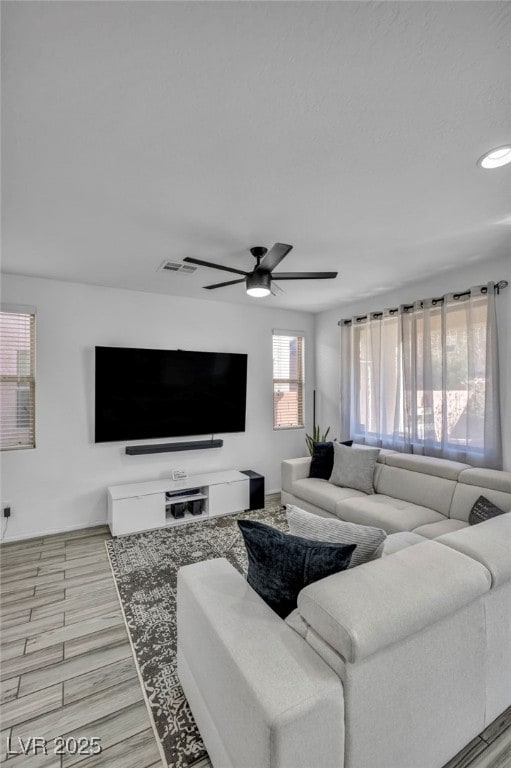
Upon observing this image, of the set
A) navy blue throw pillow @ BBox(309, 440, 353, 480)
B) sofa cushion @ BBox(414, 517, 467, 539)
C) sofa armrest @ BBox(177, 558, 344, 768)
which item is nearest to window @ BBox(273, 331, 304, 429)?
navy blue throw pillow @ BBox(309, 440, 353, 480)

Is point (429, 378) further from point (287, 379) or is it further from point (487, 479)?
point (287, 379)

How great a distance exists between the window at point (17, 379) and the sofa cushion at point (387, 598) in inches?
136

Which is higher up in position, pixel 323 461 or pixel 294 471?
pixel 323 461

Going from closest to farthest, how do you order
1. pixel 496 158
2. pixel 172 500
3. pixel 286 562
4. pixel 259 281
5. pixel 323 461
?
pixel 286 562 < pixel 496 158 < pixel 259 281 < pixel 172 500 < pixel 323 461

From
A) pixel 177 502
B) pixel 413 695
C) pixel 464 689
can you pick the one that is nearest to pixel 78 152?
pixel 413 695

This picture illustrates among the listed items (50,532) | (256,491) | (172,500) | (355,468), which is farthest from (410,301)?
(50,532)

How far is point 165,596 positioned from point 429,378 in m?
3.13

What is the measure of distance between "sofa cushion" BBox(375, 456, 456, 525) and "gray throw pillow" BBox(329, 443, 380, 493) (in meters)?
0.13

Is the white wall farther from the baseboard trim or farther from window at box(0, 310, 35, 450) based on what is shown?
window at box(0, 310, 35, 450)

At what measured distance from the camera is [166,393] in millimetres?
4199

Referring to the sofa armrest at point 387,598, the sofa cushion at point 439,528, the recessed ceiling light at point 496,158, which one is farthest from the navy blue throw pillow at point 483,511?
the recessed ceiling light at point 496,158

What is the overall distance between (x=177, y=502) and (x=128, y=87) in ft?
11.8

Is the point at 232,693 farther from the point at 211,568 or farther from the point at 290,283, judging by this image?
the point at 290,283

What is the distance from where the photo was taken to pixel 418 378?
3838mm
